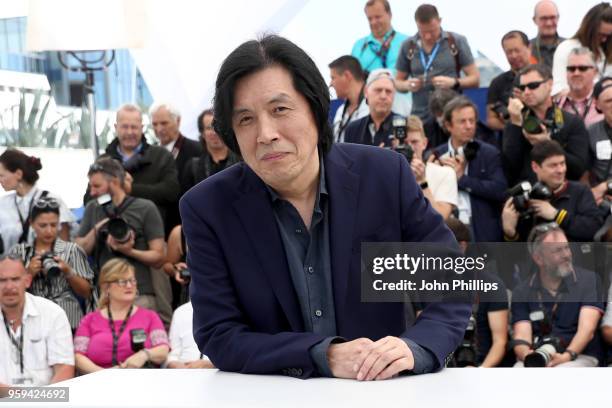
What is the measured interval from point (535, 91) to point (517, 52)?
0.44 m

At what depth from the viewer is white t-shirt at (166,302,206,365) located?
4434 mm

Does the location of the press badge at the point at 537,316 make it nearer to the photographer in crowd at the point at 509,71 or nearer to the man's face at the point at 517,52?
the photographer in crowd at the point at 509,71

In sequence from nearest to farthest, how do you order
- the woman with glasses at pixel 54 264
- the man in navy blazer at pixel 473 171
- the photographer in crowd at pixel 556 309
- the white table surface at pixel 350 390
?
1. the white table surface at pixel 350 390
2. the photographer in crowd at pixel 556 309
3. the man in navy blazer at pixel 473 171
4. the woman with glasses at pixel 54 264

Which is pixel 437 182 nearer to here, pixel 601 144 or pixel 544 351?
pixel 601 144

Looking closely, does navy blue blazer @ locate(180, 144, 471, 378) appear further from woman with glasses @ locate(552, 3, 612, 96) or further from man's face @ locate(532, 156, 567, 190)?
woman with glasses @ locate(552, 3, 612, 96)

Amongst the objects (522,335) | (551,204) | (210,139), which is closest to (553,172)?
(551,204)

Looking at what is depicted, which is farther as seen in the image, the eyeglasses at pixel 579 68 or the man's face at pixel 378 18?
the man's face at pixel 378 18

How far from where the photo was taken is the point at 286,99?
1.50 meters

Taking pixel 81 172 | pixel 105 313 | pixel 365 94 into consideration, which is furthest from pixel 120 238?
pixel 365 94

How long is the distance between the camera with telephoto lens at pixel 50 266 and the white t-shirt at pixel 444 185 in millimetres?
1868

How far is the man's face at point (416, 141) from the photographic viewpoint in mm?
4750

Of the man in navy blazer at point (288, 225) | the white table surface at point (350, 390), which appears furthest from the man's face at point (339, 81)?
the white table surface at point (350, 390)

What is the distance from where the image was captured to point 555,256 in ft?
13.4

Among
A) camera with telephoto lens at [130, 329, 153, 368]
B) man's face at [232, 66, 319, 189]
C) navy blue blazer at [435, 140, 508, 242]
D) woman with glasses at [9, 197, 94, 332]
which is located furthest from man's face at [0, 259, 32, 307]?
man's face at [232, 66, 319, 189]
